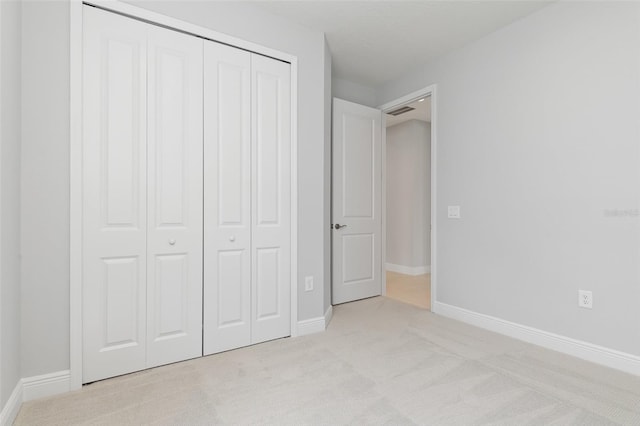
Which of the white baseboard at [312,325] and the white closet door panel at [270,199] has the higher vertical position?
the white closet door panel at [270,199]

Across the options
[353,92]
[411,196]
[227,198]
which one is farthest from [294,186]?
[411,196]

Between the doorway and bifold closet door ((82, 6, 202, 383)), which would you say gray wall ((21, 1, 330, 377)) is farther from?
the doorway

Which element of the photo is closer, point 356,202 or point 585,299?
point 585,299

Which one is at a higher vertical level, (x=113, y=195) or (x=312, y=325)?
(x=113, y=195)

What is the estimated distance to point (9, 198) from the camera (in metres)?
1.54

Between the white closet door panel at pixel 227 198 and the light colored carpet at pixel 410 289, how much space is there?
2.15 m

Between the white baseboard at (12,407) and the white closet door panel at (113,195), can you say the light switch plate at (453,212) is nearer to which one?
the white closet door panel at (113,195)

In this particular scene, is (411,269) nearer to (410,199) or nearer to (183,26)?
(410,199)

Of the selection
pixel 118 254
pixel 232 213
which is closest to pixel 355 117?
pixel 232 213

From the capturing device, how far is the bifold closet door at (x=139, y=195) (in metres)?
1.90

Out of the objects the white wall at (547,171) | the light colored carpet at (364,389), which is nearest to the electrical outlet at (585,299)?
the white wall at (547,171)

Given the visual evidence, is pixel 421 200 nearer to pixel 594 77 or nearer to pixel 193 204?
pixel 594 77

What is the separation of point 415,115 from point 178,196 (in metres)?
4.18

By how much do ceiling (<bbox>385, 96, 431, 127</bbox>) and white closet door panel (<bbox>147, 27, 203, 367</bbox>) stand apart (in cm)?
309
